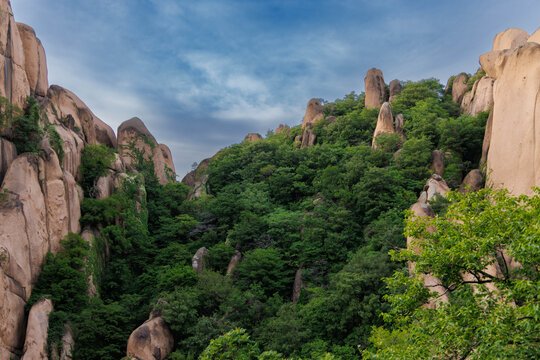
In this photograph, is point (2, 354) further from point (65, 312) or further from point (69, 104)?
point (69, 104)

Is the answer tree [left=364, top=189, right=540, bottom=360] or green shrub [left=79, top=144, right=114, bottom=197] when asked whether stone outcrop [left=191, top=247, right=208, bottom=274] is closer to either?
green shrub [left=79, top=144, right=114, bottom=197]

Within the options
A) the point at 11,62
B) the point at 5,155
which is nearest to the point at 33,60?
the point at 11,62

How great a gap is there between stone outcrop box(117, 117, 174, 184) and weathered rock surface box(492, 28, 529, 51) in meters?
34.1

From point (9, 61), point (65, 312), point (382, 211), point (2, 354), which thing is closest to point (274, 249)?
point (382, 211)

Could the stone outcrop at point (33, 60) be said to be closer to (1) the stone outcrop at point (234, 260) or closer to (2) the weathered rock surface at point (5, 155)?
(2) the weathered rock surface at point (5, 155)

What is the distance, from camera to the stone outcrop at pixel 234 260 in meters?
25.3

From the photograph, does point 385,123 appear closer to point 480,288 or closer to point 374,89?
point 374,89

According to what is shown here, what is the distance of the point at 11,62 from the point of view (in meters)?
22.2

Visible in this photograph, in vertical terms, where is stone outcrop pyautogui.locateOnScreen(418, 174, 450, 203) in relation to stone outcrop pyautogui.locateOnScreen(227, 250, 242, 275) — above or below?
above

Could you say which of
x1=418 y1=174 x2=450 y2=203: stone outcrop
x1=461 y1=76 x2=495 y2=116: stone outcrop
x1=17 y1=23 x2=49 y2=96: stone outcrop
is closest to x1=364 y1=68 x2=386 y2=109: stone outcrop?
x1=461 y1=76 x2=495 y2=116: stone outcrop

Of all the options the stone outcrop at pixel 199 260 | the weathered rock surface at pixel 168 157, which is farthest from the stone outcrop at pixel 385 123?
the weathered rock surface at pixel 168 157

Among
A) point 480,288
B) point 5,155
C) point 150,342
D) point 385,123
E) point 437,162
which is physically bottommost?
point 150,342

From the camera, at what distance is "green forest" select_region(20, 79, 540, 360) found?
860 cm

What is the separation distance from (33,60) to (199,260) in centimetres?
1768
